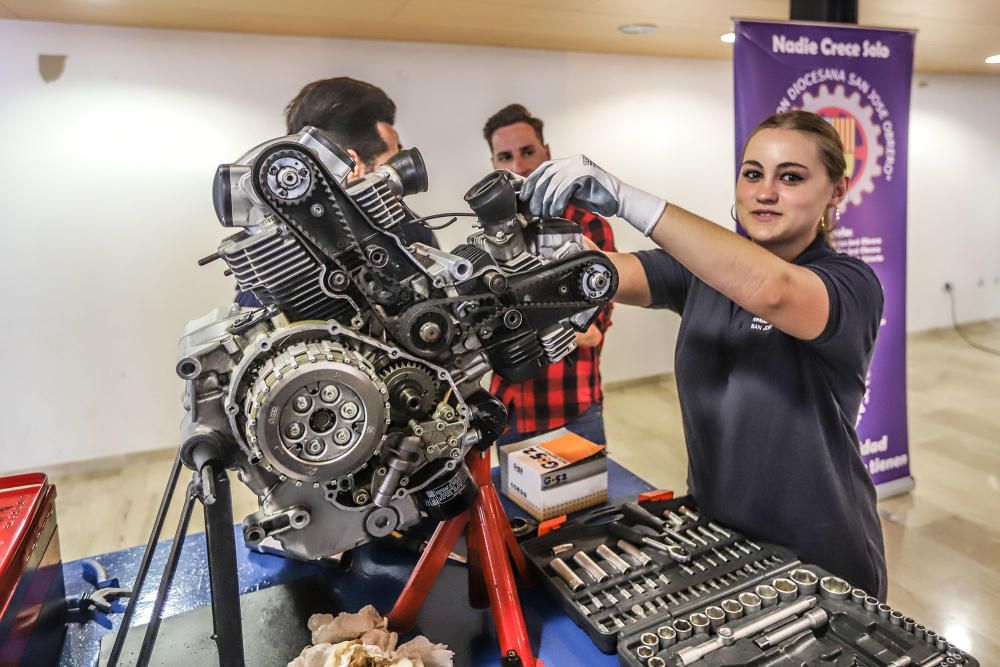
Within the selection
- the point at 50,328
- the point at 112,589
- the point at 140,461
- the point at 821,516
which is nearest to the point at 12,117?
the point at 50,328

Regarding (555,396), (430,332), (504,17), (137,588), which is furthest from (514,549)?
(504,17)

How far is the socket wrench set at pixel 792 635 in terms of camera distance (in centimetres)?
101

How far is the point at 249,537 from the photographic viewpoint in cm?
103

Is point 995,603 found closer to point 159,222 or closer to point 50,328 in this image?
point 159,222

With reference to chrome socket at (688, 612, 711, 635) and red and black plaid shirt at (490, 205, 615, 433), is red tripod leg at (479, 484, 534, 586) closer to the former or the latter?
chrome socket at (688, 612, 711, 635)

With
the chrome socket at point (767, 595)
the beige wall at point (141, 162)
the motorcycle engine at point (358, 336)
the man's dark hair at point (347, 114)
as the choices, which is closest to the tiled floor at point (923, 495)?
the beige wall at point (141, 162)

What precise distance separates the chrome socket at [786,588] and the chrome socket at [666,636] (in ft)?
0.70

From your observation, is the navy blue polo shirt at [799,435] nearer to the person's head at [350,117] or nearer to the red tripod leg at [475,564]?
the red tripod leg at [475,564]

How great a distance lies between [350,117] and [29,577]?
120cm

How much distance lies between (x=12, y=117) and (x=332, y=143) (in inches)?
137

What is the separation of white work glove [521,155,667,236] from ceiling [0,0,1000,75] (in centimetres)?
237

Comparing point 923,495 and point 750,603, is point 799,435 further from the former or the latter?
point 923,495

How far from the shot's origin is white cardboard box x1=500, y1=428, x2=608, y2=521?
5.15 ft

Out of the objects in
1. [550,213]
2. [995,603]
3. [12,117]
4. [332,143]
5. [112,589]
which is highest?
[12,117]
